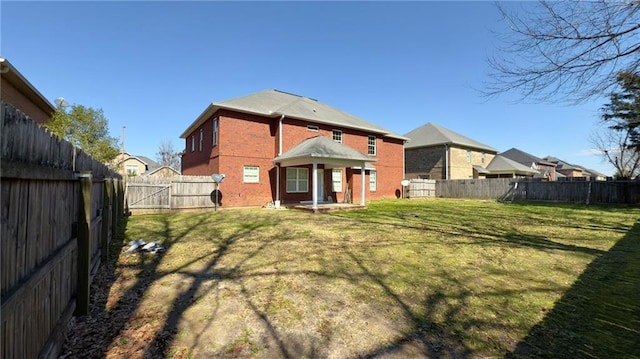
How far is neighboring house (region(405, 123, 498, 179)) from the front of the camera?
3016cm

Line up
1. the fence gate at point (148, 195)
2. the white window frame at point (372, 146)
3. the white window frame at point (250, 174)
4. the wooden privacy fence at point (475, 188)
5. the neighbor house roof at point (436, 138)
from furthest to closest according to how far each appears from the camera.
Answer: the neighbor house roof at point (436, 138)
the wooden privacy fence at point (475, 188)
the white window frame at point (372, 146)
the white window frame at point (250, 174)
the fence gate at point (148, 195)

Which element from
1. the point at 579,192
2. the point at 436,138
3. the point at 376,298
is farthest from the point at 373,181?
the point at 376,298

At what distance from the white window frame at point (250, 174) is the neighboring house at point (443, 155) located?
2051 centimetres

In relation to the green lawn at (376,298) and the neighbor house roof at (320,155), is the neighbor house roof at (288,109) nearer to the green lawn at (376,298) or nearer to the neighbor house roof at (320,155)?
the neighbor house roof at (320,155)

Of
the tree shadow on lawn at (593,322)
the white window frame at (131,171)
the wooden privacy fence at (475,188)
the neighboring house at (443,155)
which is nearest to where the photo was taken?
the tree shadow on lawn at (593,322)

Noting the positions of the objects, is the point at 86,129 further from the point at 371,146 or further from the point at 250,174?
the point at 371,146

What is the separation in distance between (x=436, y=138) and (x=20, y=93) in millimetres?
30885

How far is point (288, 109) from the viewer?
17.9 m

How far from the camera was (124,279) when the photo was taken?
16.3ft

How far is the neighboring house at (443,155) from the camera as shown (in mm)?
30156

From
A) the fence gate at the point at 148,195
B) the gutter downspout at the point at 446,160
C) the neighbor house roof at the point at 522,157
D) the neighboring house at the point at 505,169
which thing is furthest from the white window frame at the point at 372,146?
the neighbor house roof at the point at 522,157

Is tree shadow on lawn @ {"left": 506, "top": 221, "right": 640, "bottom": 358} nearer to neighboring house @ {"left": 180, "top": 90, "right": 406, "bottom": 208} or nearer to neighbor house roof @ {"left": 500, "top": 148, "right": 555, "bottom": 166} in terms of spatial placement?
neighboring house @ {"left": 180, "top": 90, "right": 406, "bottom": 208}

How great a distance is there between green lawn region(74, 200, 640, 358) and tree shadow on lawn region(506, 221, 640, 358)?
0.02m

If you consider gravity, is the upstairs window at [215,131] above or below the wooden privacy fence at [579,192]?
above
